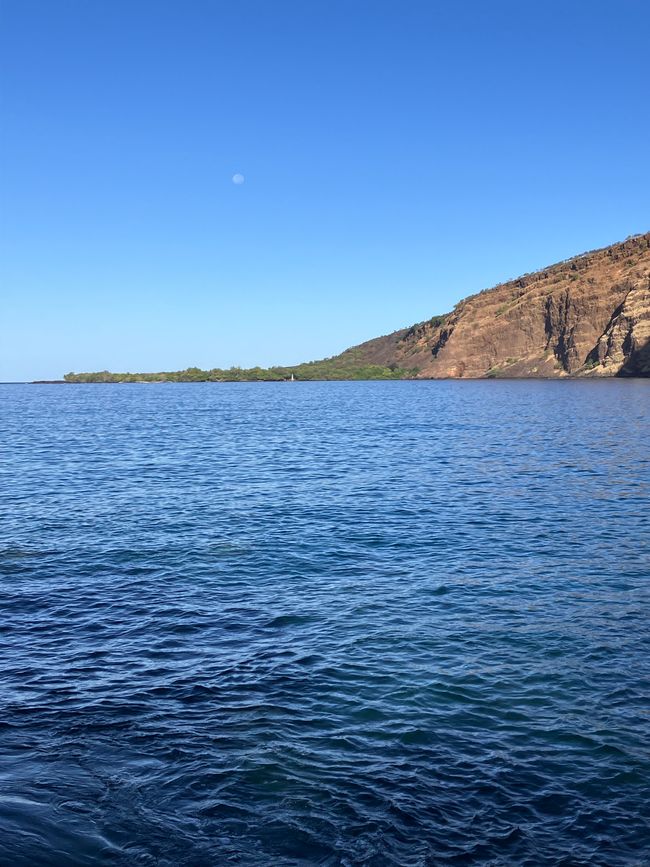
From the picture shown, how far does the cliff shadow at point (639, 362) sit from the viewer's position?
152 m

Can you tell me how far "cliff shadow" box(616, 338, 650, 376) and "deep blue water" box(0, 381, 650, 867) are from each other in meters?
132

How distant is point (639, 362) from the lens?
154625mm

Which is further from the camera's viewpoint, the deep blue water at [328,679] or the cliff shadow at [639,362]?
the cliff shadow at [639,362]

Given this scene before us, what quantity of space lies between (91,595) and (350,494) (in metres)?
16.6

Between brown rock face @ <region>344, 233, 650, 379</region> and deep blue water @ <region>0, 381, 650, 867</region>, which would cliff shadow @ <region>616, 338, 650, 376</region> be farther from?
deep blue water @ <region>0, 381, 650, 867</region>

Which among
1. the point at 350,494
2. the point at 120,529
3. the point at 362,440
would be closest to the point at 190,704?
the point at 120,529

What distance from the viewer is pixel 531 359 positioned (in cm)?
19862

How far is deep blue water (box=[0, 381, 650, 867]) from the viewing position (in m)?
9.06

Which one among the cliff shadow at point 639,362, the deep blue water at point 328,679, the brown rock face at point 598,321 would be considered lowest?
the deep blue water at point 328,679

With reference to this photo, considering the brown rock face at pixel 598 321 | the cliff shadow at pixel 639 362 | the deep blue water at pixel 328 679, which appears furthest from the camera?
the brown rock face at pixel 598 321

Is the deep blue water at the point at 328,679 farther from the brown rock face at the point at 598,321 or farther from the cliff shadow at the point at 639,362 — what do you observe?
the brown rock face at the point at 598,321

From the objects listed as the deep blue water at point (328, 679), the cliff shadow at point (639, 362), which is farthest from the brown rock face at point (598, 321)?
the deep blue water at point (328, 679)

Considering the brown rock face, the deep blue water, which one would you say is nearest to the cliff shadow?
the brown rock face

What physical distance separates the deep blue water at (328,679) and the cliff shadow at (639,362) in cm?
13231
